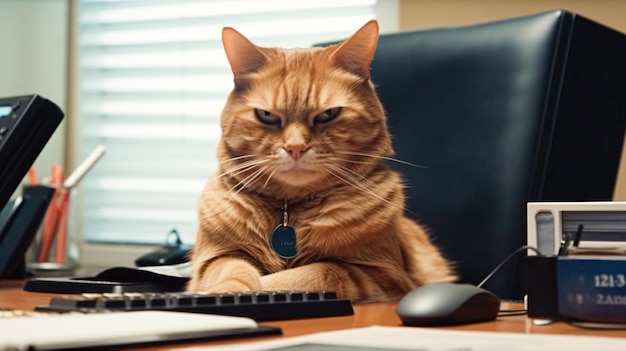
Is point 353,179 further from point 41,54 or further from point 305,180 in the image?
point 41,54

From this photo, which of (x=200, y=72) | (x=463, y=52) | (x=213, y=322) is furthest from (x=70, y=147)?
(x=213, y=322)

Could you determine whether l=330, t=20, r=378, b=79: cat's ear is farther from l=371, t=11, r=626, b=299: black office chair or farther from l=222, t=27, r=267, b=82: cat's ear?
l=371, t=11, r=626, b=299: black office chair

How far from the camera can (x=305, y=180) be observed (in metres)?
1.04

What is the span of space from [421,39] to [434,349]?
3.71ft

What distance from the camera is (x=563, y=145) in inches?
56.7

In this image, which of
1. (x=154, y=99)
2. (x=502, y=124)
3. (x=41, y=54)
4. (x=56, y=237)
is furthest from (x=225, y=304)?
(x=41, y=54)

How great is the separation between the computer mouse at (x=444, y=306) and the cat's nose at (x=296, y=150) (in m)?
0.28

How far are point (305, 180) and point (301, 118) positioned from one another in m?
0.08

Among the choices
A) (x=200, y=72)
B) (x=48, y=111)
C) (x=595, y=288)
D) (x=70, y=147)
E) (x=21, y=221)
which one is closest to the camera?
(x=595, y=288)

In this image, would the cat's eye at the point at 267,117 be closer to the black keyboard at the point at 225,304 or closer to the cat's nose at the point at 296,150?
the cat's nose at the point at 296,150

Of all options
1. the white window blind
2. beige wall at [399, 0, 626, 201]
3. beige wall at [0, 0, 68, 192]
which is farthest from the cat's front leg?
beige wall at [0, 0, 68, 192]

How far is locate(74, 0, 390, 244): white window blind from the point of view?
2.32 metres

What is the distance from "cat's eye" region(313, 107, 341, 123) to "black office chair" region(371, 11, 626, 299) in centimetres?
41

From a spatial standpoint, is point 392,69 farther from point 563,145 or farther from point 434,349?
point 434,349
